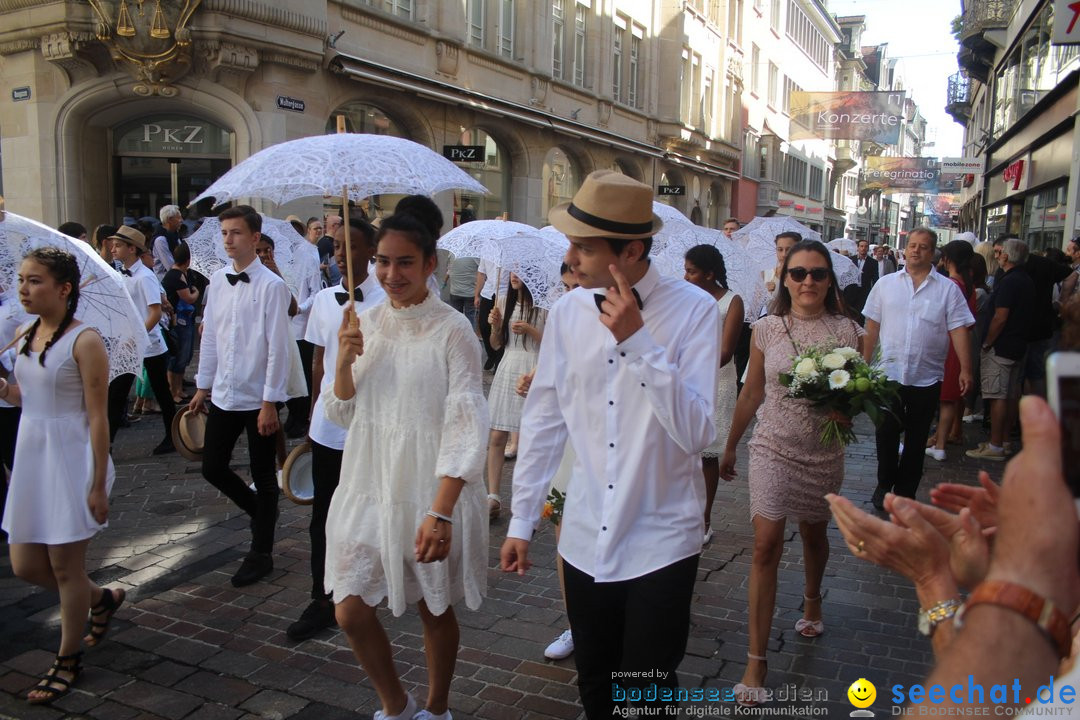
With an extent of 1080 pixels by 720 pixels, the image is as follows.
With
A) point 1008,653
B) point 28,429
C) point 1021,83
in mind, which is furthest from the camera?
point 1021,83

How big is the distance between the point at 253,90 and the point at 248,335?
36.7ft

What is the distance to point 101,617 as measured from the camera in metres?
4.14

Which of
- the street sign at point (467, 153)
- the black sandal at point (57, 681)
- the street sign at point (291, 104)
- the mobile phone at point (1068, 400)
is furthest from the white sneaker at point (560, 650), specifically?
the street sign at point (467, 153)

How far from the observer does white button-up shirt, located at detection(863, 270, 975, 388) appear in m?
6.45

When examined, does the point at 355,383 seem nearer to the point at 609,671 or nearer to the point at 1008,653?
the point at 609,671

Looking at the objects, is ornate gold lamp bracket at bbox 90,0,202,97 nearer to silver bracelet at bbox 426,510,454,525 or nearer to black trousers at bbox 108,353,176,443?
black trousers at bbox 108,353,176,443

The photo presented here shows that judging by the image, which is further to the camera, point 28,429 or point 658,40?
point 658,40

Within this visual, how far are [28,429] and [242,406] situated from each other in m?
1.29

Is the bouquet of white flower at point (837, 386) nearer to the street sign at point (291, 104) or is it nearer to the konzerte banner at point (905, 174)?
the street sign at point (291, 104)

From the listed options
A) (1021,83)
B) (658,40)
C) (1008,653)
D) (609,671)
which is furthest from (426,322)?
(658,40)

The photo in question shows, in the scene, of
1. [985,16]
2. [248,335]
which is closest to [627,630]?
[248,335]

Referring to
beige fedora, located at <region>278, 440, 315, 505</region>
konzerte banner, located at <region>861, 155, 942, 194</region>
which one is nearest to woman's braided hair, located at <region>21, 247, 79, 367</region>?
beige fedora, located at <region>278, 440, 315, 505</region>

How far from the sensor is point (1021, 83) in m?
20.9

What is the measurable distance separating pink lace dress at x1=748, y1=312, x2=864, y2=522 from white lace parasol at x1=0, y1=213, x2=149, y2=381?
319 centimetres
